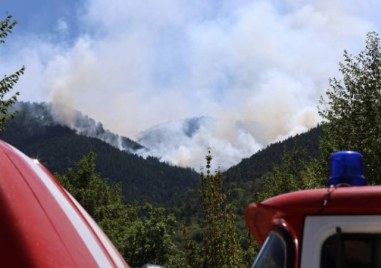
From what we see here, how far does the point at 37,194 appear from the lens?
65.5 inches

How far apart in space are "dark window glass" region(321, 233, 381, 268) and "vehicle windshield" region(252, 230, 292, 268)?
0.19 metres

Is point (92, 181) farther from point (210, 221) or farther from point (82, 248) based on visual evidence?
point (82, 248)

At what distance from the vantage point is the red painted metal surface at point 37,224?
1.46 metres

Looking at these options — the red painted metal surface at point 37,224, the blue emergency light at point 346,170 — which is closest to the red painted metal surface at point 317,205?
the blue emergency light at point 346,170

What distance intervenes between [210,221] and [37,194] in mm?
22741

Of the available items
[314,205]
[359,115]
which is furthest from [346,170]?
[359,115]

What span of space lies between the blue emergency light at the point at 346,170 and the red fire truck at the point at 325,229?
79 millimetres

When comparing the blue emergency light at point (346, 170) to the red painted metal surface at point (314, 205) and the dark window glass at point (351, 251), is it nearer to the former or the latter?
the red painted metal surface at point (314, 205)

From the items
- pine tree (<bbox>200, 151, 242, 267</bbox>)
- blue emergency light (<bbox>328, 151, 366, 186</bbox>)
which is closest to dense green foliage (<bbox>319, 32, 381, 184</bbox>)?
pine tree (<bbox>200, 151, 242, 267</bbox>)

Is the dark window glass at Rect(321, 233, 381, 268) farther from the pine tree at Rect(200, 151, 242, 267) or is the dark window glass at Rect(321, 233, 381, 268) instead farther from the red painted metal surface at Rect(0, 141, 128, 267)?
the pine tree at Rect(200, 151, 242, 267)

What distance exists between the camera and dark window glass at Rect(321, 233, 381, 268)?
7.48 feet

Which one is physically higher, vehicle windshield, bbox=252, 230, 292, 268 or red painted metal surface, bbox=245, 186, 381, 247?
red painted metal surface, bbox=245, 186, 381, 247

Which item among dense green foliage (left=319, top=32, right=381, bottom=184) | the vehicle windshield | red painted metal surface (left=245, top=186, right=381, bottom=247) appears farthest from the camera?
dense green foliage (left=319, top=32, right=381, bottom=184)

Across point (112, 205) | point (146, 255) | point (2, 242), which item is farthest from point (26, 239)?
point (112, 205)
